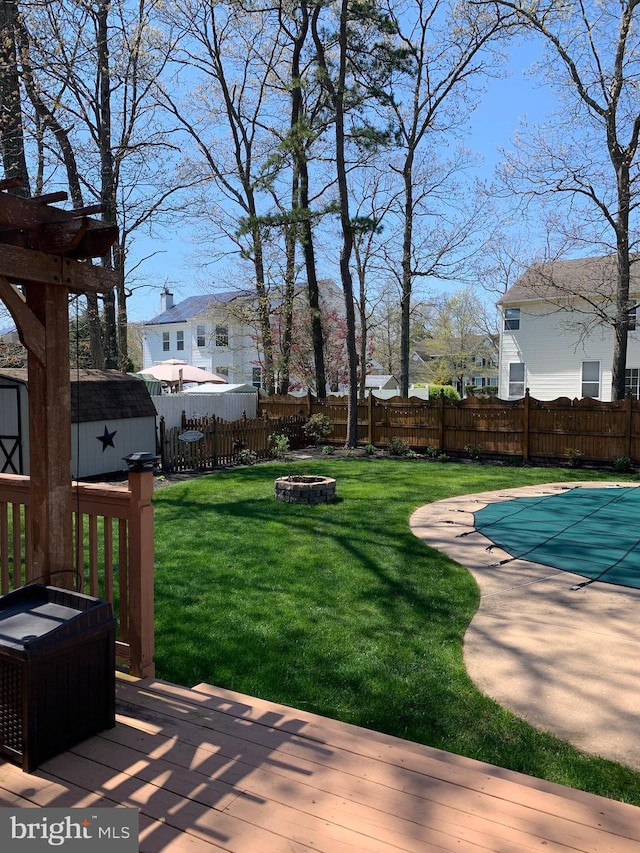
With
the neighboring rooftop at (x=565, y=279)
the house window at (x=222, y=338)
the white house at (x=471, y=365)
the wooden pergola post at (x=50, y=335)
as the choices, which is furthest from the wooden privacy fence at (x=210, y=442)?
the white house at (x=471, y=365)

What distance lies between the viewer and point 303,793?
7.54 feet

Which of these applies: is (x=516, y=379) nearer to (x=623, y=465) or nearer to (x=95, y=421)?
(x=623, y=465)

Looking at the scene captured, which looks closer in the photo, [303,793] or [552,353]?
[303,793]

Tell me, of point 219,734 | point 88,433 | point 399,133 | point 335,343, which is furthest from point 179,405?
point 335,343

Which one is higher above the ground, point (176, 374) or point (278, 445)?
point (176, 374)

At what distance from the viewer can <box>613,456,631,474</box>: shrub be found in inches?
490

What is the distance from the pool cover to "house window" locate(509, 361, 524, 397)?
14993mm

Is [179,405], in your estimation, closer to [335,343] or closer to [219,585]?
[219,585]

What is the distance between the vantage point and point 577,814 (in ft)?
7.25

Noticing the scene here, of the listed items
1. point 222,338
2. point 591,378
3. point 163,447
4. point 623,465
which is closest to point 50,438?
point 163,447

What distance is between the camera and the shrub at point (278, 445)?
45.7ft

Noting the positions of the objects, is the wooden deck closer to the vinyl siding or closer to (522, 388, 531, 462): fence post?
(522, 388, 531, 462): fence post

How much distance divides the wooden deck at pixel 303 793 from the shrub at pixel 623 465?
11.2 meters

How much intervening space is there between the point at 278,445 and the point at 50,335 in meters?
11.0
